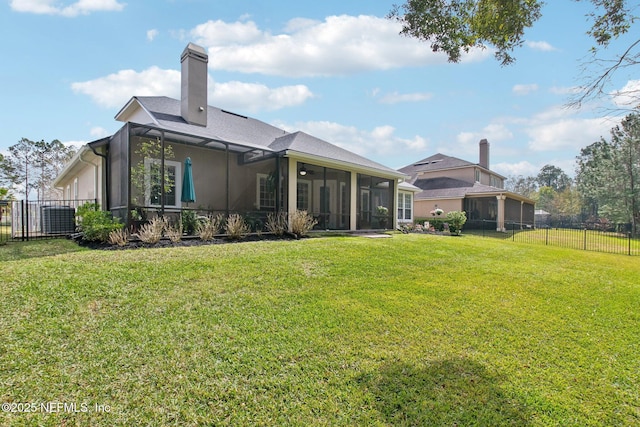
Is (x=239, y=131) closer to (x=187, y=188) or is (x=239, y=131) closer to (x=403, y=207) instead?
(x=187, y=188)

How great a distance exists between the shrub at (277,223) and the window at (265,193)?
1.10m

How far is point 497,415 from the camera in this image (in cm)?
277

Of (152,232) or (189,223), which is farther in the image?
(189,223)

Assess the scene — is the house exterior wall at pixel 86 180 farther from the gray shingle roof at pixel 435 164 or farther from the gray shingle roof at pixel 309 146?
the gray shingle roof at pixel 435 164

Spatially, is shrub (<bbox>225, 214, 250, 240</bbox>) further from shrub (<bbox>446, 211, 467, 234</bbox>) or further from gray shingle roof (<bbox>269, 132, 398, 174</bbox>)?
shrub (<bbox>446, 211, 467, 234</bbox>)

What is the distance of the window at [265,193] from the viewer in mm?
11758

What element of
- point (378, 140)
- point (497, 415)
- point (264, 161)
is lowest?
point (497, 415)

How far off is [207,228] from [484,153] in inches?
1175

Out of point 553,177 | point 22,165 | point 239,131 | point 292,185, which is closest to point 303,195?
point 292,185

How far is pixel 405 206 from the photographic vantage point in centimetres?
2141

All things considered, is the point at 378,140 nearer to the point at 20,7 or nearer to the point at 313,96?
the point at 313,96

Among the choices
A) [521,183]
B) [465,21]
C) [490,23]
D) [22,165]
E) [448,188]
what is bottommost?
[448,188]

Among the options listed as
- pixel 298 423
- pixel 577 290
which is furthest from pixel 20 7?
pixel 577 290

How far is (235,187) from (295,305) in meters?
8.09
